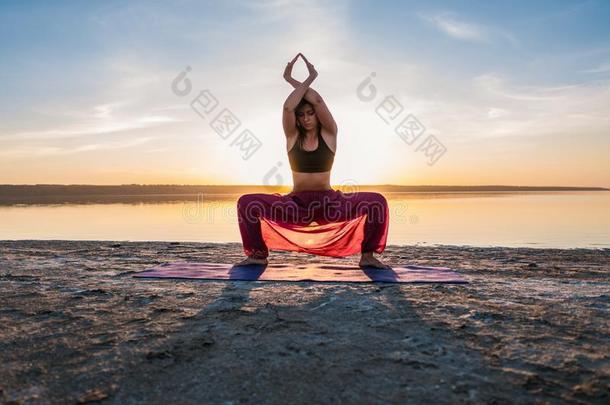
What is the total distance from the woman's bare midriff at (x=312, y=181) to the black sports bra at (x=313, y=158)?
5cm

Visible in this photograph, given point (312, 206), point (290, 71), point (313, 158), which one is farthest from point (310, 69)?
point (312, 206)

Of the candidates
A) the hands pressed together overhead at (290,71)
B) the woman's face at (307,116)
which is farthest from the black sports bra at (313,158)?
the hands pressed together overhead at (290,71)

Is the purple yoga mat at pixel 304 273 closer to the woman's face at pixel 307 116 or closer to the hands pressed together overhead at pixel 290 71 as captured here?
the woman's face at pixel 307 116

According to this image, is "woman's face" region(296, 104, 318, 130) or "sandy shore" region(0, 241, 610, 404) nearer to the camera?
"sandy shore" region(0, 241, 610, 404)

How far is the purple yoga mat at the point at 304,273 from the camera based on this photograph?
4.41 m

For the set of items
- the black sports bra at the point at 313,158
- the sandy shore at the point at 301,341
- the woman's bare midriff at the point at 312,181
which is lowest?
the sandy shore at the point at 301,341

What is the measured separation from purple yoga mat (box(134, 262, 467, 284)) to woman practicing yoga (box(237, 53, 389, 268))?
0.28 meters

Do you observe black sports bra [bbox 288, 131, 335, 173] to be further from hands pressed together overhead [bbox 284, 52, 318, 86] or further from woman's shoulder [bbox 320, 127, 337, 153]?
hands pressed together overhead [bbox 284, 52, 318, 86]

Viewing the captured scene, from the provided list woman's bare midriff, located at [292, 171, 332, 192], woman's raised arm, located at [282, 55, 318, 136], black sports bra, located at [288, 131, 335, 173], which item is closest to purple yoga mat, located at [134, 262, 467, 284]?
woman's bare midriff, located at [292, 171, 332, 192]

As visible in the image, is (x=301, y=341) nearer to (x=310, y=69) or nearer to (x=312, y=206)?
(x=312, y=206)

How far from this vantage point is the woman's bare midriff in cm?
534

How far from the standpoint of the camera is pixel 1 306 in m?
3.27

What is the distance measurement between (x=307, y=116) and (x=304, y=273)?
6.05 feet

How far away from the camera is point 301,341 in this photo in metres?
2.49
